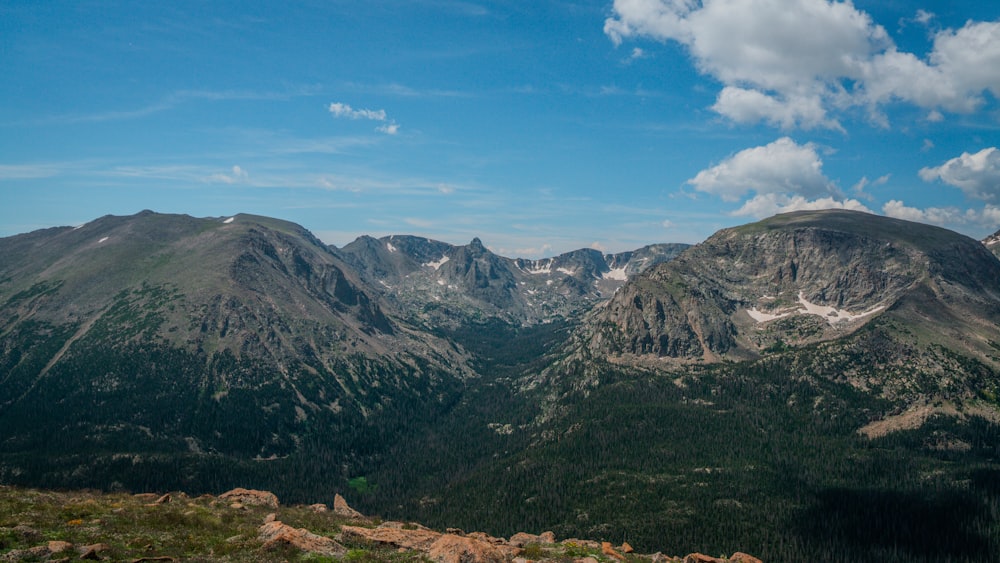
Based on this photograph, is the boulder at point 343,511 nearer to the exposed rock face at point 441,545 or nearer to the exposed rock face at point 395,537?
the exposed rock face at point 395,537

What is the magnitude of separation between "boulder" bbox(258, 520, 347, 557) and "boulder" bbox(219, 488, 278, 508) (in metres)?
31.6

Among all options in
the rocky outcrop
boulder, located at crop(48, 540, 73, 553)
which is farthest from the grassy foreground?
the rocky outcrop

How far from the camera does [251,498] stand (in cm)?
8538

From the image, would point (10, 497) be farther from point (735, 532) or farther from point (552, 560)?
point (735, 532)

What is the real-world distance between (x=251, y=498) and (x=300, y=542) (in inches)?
1768

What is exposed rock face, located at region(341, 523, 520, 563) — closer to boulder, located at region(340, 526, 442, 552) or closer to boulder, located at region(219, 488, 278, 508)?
boulder, located at region(340, 526, 442, 552)

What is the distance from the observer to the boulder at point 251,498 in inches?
3164

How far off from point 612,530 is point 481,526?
164ft

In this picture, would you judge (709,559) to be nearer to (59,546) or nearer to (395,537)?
(395,537)

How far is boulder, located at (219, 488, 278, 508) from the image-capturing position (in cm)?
8036

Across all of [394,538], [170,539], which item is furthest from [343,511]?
[170,539]

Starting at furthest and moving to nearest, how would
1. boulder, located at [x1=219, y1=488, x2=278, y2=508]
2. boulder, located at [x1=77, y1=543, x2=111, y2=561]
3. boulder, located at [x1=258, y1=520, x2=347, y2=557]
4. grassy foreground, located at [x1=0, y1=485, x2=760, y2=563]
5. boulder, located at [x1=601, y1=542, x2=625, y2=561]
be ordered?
boulder, located at [x1=219, y1=488, x2=278, y2=508] < boulder, located at [x1=601, y1=542, x2=625, y2=561] < boulder, located at [x1=258, y1=520, x2=347, y2=557] < grassy foreground, located at [x1=0, y1=485, x2=760, y2=563] < boulder, located at [x1=77, y1=543, x2=111, y2=561]

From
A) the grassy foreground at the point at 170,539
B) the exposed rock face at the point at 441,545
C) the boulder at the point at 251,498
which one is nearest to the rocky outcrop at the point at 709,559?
the grassy foreground at the point at 170,539

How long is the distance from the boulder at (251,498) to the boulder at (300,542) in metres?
31.6
